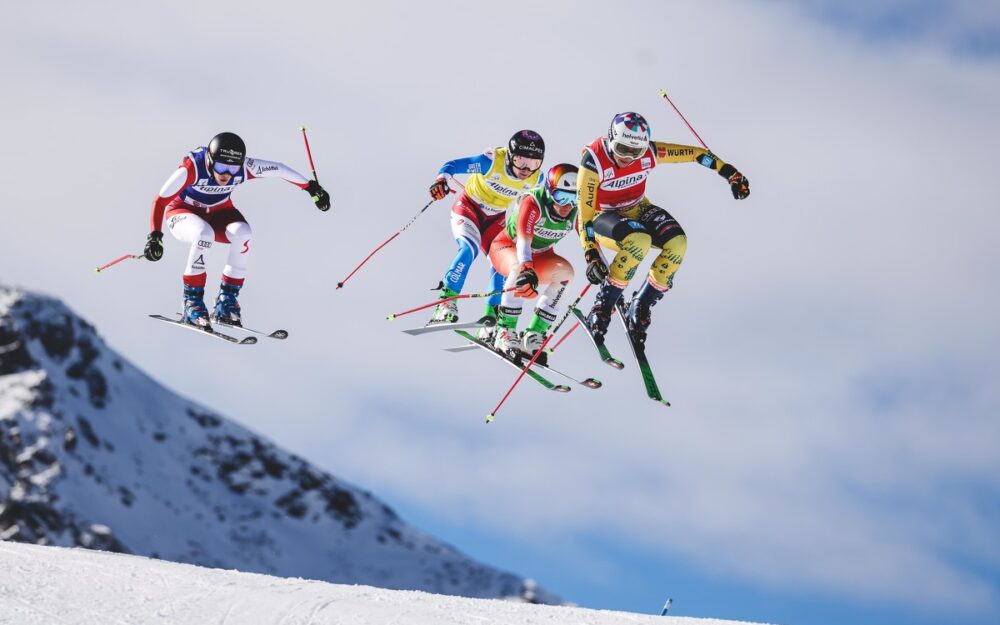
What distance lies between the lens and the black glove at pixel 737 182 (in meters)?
17.4

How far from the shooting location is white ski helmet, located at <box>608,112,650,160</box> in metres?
16.9

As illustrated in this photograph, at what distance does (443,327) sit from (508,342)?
3.02 feet

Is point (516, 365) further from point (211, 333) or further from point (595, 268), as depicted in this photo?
point (211, 333)

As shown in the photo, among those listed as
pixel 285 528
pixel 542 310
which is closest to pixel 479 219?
pixel 542 310

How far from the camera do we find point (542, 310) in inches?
729

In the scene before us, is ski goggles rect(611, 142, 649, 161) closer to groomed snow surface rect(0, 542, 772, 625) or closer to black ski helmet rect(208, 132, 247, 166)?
black ski helmet rect(208, 132, 247, 166)

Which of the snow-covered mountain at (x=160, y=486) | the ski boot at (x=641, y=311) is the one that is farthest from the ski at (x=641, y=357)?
the snow-covered mountain at (x=160, y=486)

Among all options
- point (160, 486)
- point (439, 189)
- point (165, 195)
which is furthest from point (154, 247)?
point (160, 486)

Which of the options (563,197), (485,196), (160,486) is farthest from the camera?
(160,486)

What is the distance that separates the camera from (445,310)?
18922mm

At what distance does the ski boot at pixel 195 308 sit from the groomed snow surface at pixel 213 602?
3.32 m

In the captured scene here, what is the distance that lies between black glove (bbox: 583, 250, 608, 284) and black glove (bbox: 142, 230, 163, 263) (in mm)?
5729

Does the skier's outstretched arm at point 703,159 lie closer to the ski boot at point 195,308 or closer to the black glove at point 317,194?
the black glove at point 317,194

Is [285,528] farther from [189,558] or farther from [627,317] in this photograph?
[627,317]
